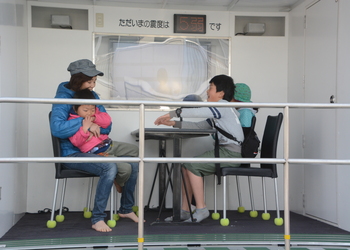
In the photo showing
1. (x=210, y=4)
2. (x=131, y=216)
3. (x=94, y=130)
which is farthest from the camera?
(x=210, y=4)

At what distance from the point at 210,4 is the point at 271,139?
5.15 ft

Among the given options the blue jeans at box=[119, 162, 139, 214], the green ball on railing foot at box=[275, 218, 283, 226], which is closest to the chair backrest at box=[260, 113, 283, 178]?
the green ball on railing foot at box=[275, 218, 283, 226]

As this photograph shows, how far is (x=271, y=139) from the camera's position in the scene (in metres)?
3.82

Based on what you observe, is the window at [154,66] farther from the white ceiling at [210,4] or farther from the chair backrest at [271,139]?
the chair backrest at [271,139]

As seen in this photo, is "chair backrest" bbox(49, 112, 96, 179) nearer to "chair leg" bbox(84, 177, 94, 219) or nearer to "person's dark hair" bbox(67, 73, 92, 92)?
"person's dark hair" bbox(67, 73, 92, 92)

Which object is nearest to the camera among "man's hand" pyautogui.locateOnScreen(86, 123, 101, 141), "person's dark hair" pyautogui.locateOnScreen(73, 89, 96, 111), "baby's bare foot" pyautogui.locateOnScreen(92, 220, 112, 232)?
"baby's bare foot" pyautogui.locateOnScreen(92, 220, 112, 232)

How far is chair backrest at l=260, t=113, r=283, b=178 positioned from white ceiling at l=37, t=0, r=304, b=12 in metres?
1.25

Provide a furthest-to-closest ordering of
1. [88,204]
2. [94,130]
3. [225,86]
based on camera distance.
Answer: [88,204] < [225,86] < [94,130]

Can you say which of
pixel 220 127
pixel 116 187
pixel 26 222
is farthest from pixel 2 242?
pixel 220 127

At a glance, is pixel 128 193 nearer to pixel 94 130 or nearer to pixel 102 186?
pixel 102 186

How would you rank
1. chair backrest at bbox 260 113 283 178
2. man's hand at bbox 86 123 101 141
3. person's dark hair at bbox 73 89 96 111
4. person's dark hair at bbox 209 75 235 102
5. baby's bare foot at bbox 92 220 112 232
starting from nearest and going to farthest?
baby's bare foot at bbox 92 220 112 232 < man's hand at bbox 86 123 101 141 < person's dark hair at bbox 73 89 96 111 < chair backrest at bbox 260 113 283 178 < person's dark hair at bbox 209 75 235 102

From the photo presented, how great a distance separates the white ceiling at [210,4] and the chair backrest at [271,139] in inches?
49.4

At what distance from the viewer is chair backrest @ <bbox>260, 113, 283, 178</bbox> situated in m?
3.68

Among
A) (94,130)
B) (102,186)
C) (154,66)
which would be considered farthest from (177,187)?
(154,66)
